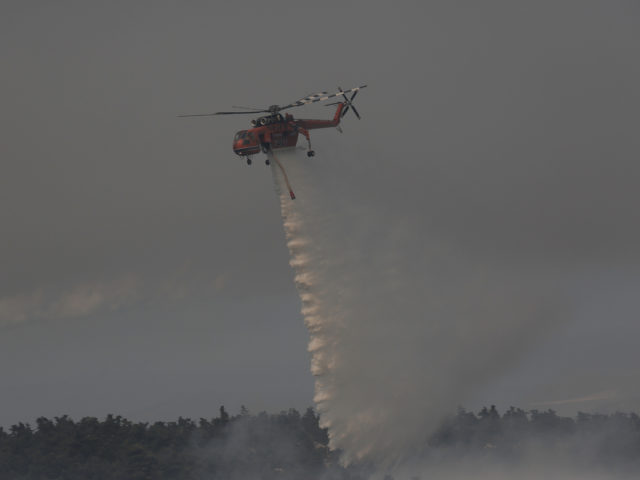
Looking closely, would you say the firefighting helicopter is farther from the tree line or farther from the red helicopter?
the tree line

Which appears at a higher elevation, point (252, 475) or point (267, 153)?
point (267, 153)

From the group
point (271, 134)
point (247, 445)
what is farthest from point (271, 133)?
point (247, 445)

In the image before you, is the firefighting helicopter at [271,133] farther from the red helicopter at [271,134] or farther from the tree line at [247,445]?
the tree line at [247,445]

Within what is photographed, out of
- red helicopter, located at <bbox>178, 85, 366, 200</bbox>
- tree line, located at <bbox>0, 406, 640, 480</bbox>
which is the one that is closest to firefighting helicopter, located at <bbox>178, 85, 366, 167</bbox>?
red helicopter, located at <bbox>178, 85, 366, 200</bbox>

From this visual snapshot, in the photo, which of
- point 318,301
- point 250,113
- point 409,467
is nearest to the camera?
point 250,113

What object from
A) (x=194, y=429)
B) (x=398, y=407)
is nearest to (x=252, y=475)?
(x=194, y=429)

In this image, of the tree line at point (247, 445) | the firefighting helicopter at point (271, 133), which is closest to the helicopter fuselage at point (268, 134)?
the firefighting helicopter at point (271, 133)

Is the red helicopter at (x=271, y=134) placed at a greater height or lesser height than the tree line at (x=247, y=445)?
greater

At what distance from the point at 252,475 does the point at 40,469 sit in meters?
27.1

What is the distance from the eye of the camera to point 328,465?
124188mm

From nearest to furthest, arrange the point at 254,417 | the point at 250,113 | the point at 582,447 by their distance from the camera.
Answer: the point at 250,113, the point at 582,447, the point at 254,417

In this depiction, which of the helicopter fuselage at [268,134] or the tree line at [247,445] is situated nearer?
the helicopter fuselage at [268,134]

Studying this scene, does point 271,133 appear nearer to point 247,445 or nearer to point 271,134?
point 271,134

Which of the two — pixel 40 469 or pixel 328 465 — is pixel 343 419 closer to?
pixel 328 465
